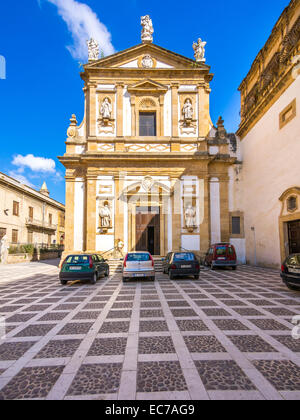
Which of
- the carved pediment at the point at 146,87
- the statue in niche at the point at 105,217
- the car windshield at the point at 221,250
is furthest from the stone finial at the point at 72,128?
the car windshield at the point at 221,250

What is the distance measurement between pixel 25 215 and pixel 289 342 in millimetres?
29439

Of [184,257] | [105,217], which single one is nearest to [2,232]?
[105,217]

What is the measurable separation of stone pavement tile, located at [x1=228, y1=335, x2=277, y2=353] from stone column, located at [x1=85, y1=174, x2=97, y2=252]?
13.4 meters

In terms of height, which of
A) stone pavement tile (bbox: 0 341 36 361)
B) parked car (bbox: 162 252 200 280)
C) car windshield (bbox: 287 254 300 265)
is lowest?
stone pavement tile (bbox: 0 341 36 361)

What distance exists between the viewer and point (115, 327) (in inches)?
201

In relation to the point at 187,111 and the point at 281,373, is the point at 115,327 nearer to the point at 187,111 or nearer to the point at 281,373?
the point at 281,373

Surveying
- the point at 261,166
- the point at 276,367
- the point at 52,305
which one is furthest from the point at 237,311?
the point at 261,166

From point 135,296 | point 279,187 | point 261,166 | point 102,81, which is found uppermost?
point 102,81

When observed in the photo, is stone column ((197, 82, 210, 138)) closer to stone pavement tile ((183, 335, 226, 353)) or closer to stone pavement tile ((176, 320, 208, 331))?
stone pavement tile ((176, 320, 208, 331))

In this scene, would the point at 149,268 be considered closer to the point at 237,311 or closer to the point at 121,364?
the point at 237,311

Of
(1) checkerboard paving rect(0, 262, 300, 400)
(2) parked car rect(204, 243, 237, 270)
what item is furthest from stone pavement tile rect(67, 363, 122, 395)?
(2) parked car rect(204, 243, 237, 270)

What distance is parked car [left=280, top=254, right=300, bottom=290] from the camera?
7863mm

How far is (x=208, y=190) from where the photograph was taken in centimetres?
1798
